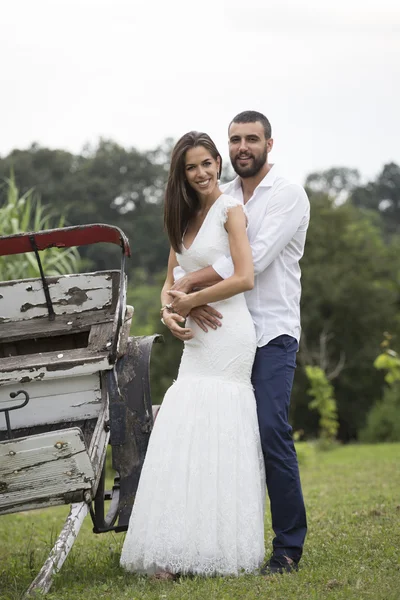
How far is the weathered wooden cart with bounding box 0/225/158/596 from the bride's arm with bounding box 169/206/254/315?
1.24ft

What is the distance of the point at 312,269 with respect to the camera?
32188 mm

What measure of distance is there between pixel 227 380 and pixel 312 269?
92.6ft

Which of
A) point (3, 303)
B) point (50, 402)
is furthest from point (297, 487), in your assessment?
point (3, 303)

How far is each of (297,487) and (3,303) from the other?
191cm

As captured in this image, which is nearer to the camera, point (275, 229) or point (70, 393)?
point (275, 229)

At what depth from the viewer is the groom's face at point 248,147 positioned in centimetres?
437

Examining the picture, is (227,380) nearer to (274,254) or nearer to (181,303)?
(181,303)

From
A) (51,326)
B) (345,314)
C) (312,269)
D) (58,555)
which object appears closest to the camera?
(58,555)

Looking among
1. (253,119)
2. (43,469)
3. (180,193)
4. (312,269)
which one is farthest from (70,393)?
(312,269)

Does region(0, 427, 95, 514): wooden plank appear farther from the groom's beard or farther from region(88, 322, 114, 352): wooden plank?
the groom's beard

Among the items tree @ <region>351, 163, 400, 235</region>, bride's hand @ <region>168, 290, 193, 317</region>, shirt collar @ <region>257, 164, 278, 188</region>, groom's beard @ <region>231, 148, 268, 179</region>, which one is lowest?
tree @ <region>351, 163, 400, 235</region>

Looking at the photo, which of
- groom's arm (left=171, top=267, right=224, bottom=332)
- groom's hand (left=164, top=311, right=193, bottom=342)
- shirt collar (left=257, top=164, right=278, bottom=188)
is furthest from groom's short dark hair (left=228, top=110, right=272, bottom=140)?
groom's hand (left=164, top=311, right=193, bottom=342)

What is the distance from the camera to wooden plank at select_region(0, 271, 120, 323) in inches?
196

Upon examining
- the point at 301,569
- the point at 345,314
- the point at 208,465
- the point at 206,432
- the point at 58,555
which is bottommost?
the point at 345,314
